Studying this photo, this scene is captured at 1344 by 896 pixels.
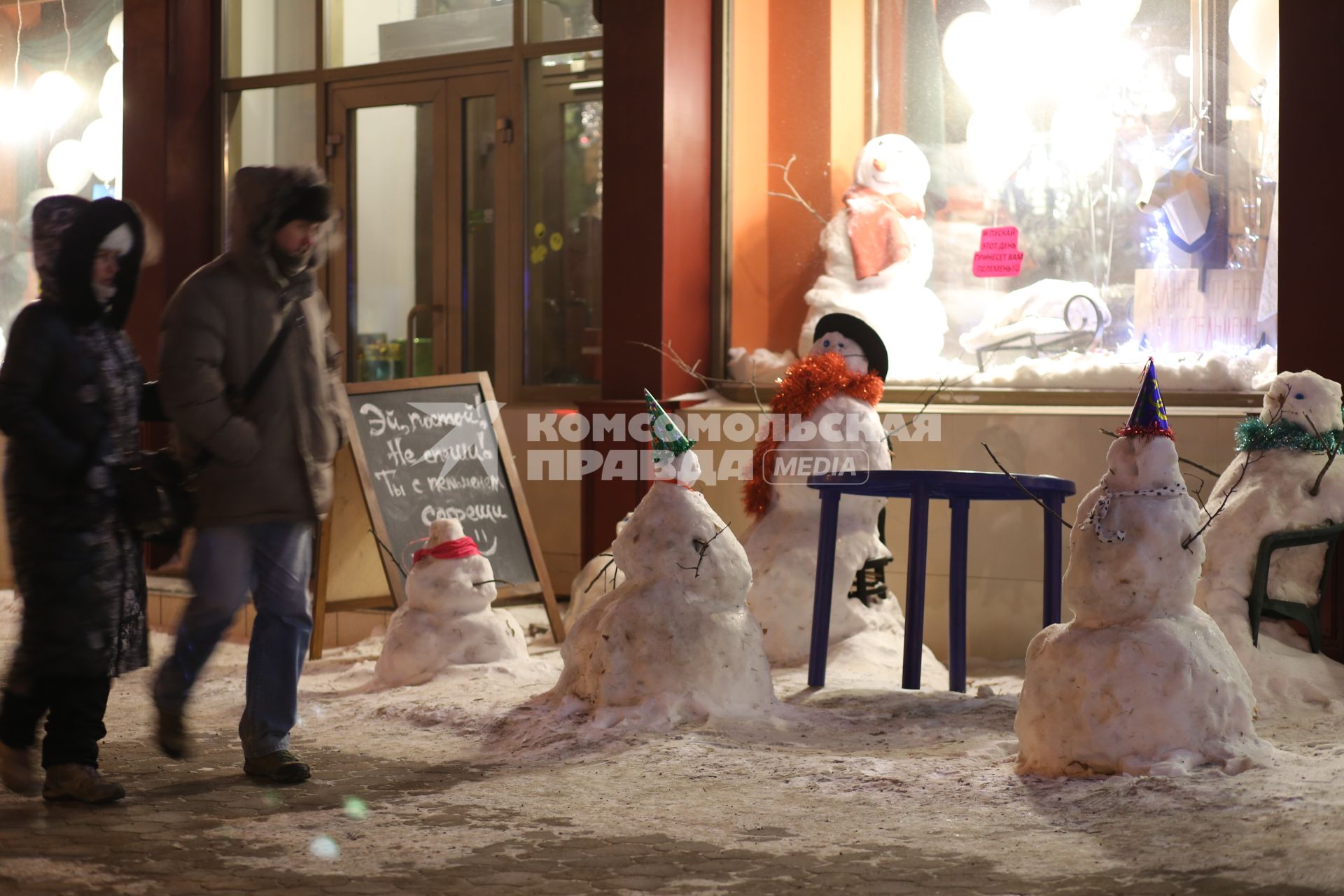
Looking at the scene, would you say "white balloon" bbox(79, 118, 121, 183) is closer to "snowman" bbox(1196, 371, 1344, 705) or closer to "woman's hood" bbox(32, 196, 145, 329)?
"woman's hood" bbox(32, 196, 145, 329)

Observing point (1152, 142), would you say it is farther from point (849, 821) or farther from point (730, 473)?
point (849, 821)

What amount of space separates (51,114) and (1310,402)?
893cm

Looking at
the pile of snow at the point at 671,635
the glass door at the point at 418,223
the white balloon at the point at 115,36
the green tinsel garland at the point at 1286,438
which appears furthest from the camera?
the white balloon at the point at 115,36

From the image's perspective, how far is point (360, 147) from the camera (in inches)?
374

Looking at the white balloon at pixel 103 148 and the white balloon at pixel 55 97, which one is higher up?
the white balloon at pixel 55 97

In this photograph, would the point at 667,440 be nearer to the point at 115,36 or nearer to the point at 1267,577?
the point at 1267,577

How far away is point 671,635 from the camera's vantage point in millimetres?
4852

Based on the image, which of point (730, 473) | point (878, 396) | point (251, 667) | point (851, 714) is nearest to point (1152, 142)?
point (878, 396)

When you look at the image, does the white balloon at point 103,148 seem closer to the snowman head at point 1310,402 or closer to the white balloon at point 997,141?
the white balloon at point 997,141

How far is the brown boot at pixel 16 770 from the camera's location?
389 centimetres

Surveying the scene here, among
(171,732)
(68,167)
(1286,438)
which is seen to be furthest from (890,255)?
(68,167)

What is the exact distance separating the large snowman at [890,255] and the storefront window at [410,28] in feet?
8.30

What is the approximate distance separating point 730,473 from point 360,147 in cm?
378

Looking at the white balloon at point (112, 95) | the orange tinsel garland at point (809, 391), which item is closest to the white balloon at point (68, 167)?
the white balloon at point (112, 95)
